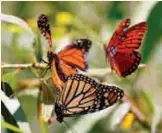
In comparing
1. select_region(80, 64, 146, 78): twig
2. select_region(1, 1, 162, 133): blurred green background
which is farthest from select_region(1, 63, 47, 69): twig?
select_region(80, 64, 146, 78): twig

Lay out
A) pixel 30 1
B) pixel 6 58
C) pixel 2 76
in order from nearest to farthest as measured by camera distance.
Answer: pixel 2 76 < pixel 6 58 < pixel 30 1

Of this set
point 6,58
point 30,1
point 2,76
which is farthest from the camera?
point 30,1

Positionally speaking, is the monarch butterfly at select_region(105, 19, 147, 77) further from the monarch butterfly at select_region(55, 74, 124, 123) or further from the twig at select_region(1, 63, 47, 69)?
the twig at select_region(1, 63, 47, 69)

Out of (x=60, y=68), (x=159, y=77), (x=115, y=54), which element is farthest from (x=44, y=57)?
(x=159, y=77)

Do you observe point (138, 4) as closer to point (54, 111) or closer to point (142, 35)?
point (142, 35)

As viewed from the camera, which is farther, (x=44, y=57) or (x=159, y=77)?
(x=159, y=77)

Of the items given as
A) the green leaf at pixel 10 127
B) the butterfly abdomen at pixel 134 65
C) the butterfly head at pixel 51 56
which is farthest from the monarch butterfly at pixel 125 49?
the green leaf at pixel 10 127

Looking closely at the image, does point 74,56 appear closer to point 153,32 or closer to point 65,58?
point 65,58

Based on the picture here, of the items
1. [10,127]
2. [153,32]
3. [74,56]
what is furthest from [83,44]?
[10,127]

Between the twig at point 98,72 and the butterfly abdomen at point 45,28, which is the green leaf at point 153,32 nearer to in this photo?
the twig at point 98,72
